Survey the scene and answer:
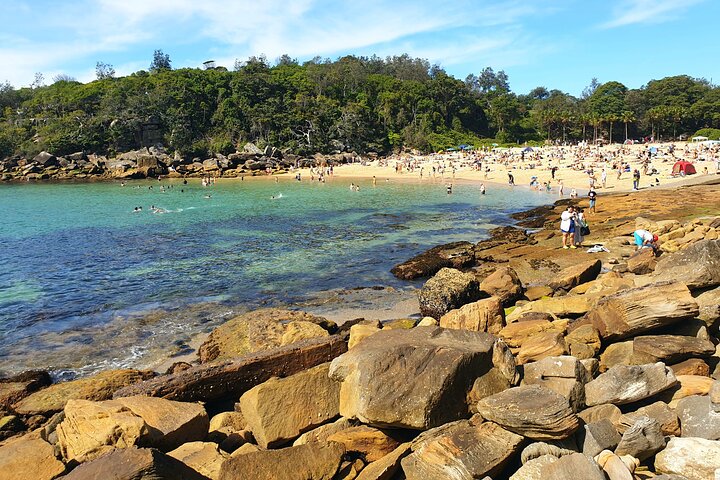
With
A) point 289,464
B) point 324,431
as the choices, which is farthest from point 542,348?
point 289,464

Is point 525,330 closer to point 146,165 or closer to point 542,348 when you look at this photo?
point 542,348

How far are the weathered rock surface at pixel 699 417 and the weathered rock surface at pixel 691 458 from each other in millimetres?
372

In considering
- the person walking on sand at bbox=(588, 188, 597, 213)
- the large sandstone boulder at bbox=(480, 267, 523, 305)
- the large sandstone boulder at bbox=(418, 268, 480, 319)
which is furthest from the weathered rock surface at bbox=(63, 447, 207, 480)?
the person walking on sand at bbox=(588, 188, 597, 213)

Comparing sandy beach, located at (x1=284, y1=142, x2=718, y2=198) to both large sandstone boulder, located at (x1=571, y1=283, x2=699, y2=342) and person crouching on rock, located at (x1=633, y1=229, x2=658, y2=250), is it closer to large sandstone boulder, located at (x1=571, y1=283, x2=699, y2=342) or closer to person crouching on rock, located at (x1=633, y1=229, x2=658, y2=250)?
person crouching on rock, located at (x1=633, y1=229, x2=658, y2=250)

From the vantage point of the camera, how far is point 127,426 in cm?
551

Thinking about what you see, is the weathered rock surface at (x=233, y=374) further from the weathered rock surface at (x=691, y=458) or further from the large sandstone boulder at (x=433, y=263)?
the large sandstone boulder at (x=433, y=263)

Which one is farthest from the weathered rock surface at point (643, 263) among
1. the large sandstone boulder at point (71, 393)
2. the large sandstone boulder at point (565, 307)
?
the large sandstone boulder at point (71, 393)

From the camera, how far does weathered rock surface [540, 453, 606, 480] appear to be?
4.31 m

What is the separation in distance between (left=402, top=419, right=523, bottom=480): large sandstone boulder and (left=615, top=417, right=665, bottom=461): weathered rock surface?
1040 mm

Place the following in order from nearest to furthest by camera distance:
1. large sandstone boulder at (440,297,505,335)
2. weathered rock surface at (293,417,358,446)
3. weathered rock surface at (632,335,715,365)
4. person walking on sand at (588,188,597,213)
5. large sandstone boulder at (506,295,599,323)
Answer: weathered rock surface at (293,417,358,446)
weathered rock surface at (632,335,715,365)
large sandstone boulder at (440,297,505,335)
large sandstone boulder at (506,295,599,323)
person walking on sand at (588,188,597,213)

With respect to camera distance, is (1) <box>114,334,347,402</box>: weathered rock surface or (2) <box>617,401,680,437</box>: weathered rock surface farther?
(1) <box>114,334,347,402</box>: weathered rock surface

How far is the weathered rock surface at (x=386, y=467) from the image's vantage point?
5140mm

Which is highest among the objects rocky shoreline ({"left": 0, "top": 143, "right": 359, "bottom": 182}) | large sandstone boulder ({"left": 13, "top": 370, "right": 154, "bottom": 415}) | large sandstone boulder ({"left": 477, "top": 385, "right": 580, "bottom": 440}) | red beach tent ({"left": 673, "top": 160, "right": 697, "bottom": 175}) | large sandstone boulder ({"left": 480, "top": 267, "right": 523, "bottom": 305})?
rocky shoreline ({"left": 0, "top": 143, "right": 359, "bottom": 182})

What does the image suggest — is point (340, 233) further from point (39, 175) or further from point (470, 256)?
point (39, 175)
